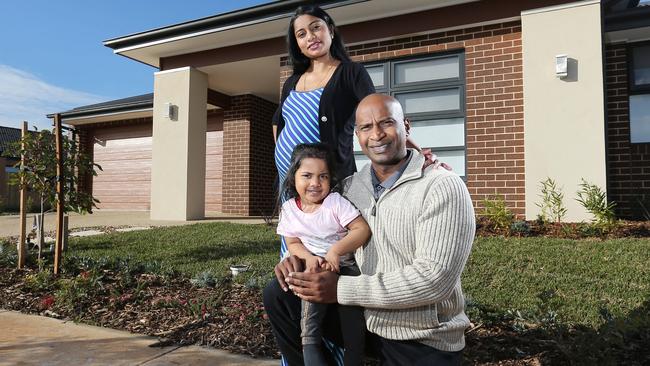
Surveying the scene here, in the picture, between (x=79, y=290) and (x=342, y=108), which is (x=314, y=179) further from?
(x=79, y=290)

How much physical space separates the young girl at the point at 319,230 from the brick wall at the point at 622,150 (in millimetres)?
7150

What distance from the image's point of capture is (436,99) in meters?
7.32

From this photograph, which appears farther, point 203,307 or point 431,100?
point 431,100

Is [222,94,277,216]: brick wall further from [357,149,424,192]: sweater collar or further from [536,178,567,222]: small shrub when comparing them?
[357,149,424,192]: sweater collar

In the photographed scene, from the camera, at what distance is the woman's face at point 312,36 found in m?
2.07

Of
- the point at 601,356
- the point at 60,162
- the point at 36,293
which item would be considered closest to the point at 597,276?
the point at 601,356

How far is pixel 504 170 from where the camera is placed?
678 cm

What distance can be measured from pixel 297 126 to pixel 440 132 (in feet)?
18.5

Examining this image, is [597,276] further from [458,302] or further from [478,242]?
[458,302]

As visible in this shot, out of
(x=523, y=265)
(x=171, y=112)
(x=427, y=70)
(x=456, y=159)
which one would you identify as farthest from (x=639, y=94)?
(x=171, y=112)

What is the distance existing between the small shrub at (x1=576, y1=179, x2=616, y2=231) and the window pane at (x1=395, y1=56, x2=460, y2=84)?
8.37ft

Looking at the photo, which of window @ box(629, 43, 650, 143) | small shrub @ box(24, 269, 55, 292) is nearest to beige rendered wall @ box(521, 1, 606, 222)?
window @ box(629, 43, 650, 143)

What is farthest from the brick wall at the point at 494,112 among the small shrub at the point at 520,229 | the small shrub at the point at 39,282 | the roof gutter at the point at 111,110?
the roof gutter at the point at 111,110

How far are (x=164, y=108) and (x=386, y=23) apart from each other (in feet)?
16.0
